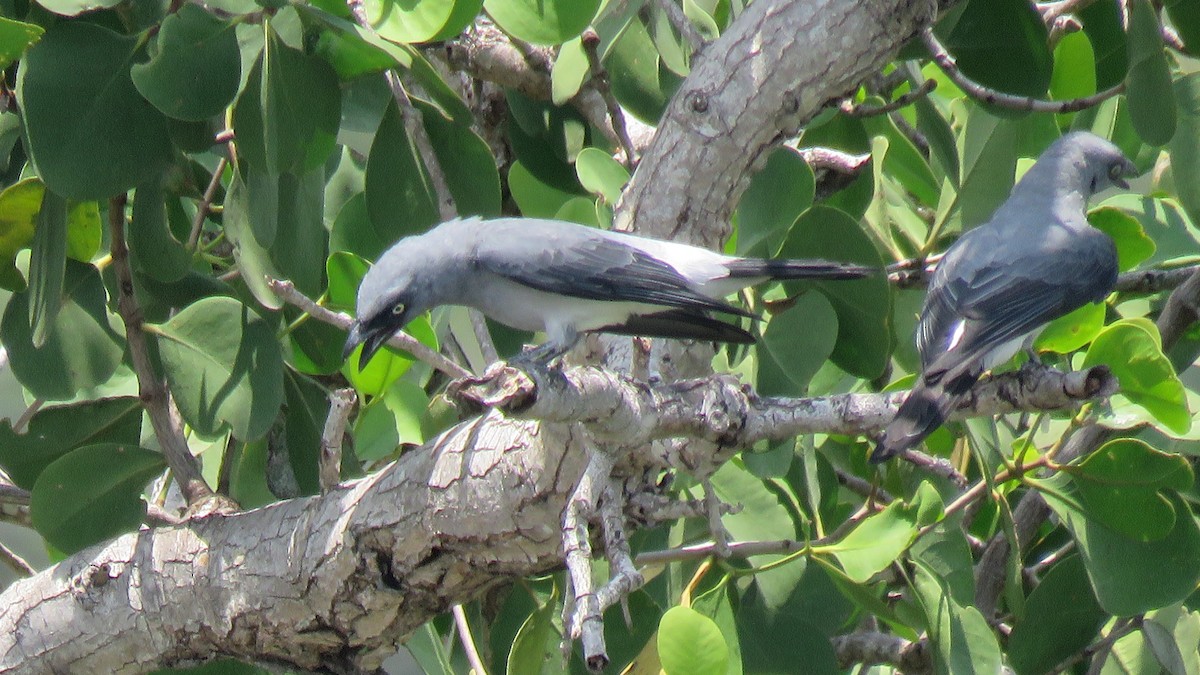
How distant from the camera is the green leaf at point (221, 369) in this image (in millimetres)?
2059

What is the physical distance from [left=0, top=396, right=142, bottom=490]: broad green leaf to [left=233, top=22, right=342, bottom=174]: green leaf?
657 millimetres

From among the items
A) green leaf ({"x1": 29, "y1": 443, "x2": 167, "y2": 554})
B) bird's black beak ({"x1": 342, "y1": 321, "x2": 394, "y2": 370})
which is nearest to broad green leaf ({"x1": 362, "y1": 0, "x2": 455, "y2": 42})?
bird's black beak ({"x1": 342, "y1": 321, "x2": 394, "y2": 370})

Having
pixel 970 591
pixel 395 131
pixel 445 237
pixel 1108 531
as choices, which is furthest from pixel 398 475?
pixel 1108 531

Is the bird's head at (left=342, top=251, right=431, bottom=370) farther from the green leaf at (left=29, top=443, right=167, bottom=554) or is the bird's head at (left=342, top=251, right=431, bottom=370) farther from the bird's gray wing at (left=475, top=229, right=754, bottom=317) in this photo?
the green leaf at (left=29, top=443, right=167, bottom=554)

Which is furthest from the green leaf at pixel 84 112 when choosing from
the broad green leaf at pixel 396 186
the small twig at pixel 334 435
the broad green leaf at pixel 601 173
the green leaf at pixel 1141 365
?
the green leaf at pixel 1141 365

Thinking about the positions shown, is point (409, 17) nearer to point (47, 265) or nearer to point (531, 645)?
point (47, 265)

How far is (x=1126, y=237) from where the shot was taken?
244 cm

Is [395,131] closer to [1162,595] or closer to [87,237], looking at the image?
[87,237]

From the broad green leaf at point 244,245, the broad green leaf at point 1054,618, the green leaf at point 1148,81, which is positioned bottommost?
the broad green leaf at point 1054,618

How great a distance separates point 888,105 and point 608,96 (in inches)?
22.3

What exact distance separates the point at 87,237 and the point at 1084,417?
1.79 m

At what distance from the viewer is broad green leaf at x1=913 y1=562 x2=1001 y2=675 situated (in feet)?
6.49

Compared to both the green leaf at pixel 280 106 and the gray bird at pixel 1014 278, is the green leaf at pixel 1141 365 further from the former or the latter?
the green leaf at pixel 280 106

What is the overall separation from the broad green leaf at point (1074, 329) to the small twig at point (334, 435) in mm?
1385
